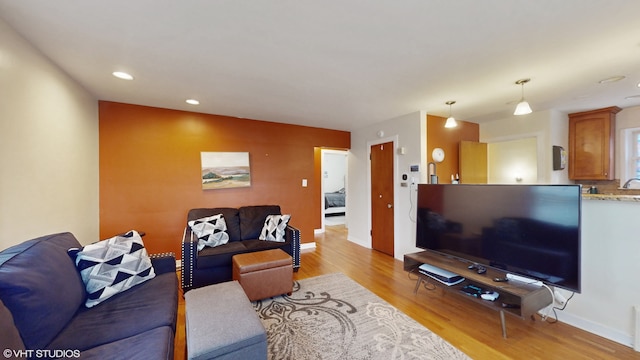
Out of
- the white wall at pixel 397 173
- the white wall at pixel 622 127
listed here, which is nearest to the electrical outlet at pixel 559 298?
the white wall at pixel 397 173

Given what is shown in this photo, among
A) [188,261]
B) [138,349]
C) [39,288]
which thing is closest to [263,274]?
[188,261]

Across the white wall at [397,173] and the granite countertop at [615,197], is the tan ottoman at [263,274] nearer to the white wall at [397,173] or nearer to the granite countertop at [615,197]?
the white wall at [397,173]

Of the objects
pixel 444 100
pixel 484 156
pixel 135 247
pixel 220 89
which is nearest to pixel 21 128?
pixel 135 247

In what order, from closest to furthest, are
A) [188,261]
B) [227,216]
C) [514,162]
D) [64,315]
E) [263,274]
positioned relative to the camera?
[64,315] → [263,274] → [188,261] → [227,216] → [514,162]

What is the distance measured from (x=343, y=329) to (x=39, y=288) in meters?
2.01

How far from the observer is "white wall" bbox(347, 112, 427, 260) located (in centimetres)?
372

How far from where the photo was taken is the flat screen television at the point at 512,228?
1.89 meters

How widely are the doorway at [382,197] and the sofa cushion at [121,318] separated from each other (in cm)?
329

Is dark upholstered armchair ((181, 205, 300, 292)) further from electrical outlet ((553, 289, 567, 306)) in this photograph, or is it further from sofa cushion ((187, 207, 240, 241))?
electrical outlet ((553, 289, 567, 306))

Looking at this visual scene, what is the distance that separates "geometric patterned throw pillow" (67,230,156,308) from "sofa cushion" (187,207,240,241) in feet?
4.32

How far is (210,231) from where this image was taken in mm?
3156

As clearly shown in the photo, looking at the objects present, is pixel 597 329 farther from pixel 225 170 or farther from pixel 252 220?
pixel 225 170

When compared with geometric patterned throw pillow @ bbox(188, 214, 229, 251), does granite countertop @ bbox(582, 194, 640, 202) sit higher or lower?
higher

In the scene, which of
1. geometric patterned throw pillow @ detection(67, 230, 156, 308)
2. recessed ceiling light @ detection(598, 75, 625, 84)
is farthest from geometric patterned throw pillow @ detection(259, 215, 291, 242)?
recessed ceiling light @ detection(598, 75, 625, 84)
